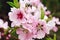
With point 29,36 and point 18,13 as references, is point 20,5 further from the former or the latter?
point 29,36

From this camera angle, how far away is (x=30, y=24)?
3.84 ft

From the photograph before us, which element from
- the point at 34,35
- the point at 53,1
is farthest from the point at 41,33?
the point at 53,1

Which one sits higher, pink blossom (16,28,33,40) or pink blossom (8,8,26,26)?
pink blossom (8,8,26,26)

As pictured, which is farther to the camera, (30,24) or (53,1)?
(53,1)

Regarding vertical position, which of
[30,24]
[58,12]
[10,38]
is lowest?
[58,12]

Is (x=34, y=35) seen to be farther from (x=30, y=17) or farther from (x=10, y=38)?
(x=10, y=38)

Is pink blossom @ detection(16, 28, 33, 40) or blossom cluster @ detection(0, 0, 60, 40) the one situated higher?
blossom cluster @ detection(0, 0, 60, 40)

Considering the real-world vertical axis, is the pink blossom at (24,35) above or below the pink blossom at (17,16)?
below

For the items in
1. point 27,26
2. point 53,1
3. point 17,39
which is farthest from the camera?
point 53,1

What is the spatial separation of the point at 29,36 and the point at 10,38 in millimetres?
183

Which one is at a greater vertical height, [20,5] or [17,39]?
[20,5]

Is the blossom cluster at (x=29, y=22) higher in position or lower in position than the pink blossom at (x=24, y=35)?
higher

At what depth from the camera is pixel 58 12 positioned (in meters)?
5.18

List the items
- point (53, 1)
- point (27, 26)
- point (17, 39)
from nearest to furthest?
point (27, 26) → point (17, 39) → point (53, 1)
